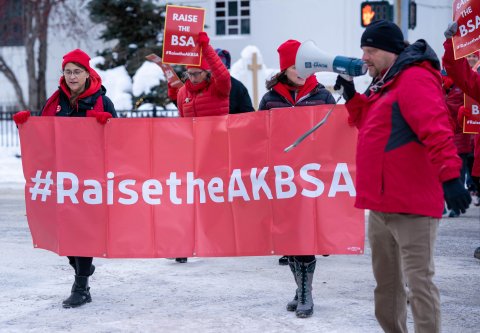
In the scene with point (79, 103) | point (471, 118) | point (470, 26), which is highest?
point (470, 26)

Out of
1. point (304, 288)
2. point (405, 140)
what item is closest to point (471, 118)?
point (304, 288)

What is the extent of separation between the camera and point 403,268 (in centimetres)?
451

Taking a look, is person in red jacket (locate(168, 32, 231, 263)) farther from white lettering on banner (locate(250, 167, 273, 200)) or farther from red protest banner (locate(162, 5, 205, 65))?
white lettering on banner (locate(250, 167, 273, 200))

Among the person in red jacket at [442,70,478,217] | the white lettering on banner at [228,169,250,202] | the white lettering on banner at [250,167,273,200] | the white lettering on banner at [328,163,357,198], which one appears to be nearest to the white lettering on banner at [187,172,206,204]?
the white lettering on banner at [228,169,250,202]

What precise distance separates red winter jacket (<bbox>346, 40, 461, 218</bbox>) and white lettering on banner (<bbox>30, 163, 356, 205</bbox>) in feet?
5.20

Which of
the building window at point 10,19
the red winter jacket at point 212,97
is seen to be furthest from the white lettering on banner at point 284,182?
the building window at point 10,19

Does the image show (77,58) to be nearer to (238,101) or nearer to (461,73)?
(238,101)

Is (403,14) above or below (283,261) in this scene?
above

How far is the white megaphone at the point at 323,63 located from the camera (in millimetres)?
4676

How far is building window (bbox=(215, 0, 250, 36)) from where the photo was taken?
29.5m

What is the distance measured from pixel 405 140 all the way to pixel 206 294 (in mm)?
2979

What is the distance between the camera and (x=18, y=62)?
35250mm

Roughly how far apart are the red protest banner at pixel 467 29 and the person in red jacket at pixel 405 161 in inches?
31.6

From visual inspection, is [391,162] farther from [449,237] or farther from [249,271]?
[449,237]
